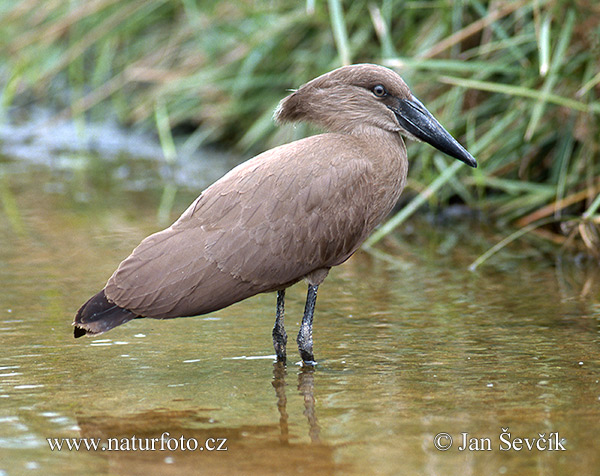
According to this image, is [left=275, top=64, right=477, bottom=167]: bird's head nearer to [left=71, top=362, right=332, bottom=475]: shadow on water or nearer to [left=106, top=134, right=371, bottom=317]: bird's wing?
[left=106, top=134, right=371, bottom=317]: bird's wing

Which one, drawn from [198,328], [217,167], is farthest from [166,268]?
[217,167]

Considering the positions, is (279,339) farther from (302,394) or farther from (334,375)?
(302,394)

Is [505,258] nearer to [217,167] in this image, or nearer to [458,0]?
[458,0]

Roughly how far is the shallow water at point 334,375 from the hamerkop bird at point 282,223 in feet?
0.88

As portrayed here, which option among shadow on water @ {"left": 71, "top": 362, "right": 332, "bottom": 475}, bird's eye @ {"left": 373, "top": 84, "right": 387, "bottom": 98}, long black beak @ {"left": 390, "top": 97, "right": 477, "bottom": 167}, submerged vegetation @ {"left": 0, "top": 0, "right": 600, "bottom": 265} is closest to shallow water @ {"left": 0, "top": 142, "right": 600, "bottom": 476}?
shadow on water @ {"left": 71, "top": 362, "right": 332, "bottom": 475}

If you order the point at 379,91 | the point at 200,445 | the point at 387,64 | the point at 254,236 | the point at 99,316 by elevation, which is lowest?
the point at 200,445

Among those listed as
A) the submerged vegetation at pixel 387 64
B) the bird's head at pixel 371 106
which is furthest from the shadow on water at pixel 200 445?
the submerged vegetation at pixel 387 64

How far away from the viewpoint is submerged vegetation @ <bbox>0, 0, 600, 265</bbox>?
19.4 ft

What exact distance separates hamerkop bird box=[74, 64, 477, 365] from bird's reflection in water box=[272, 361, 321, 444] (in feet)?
0.38

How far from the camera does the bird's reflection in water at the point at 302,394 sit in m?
3.14

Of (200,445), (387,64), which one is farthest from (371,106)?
(387,64)

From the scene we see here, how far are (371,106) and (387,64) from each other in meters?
1.90

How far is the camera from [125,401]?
344cm

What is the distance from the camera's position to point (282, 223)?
3.86 meters
